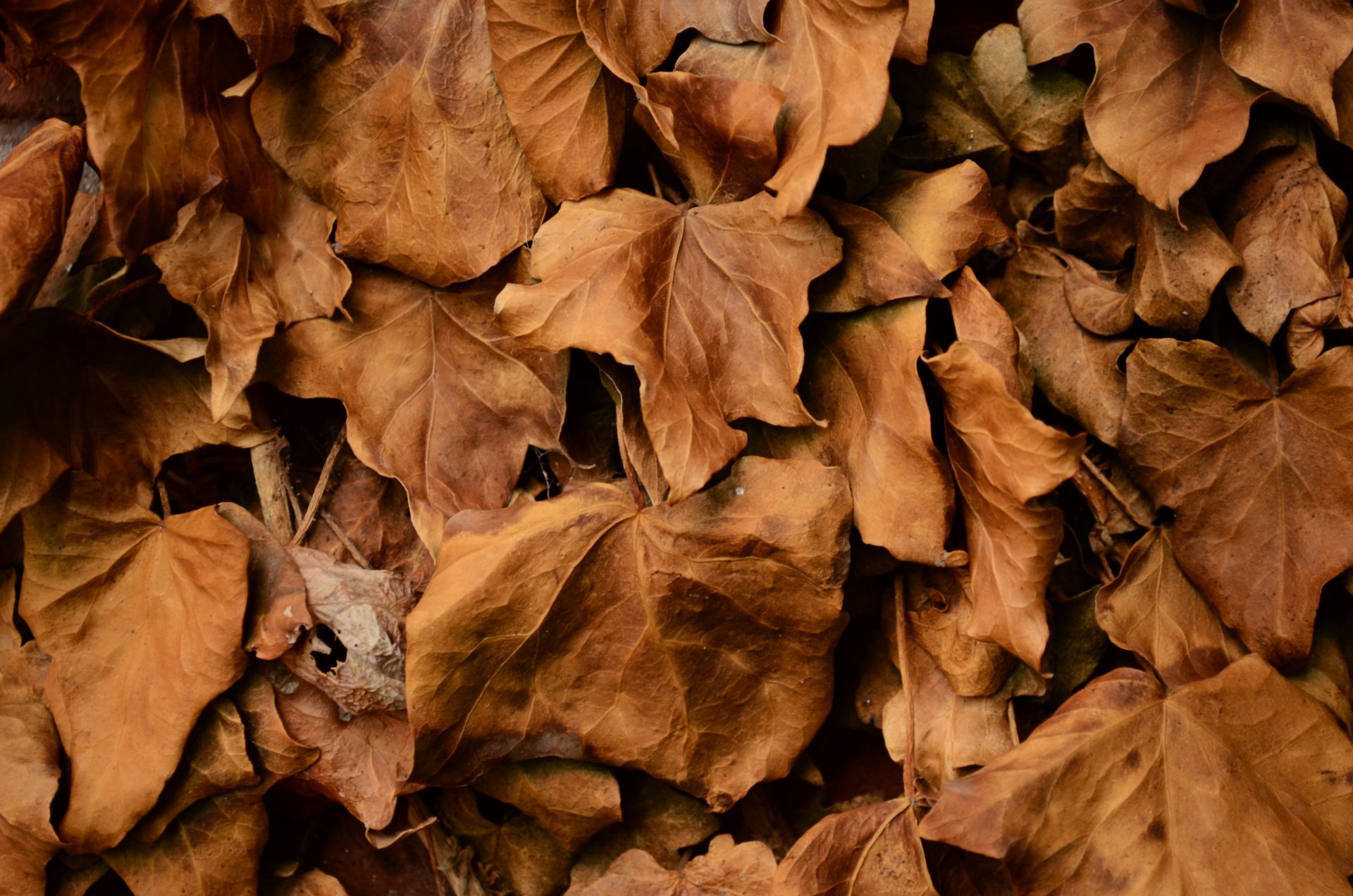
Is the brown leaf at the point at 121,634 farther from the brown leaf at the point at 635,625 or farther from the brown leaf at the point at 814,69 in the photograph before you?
the brown leaf at the point at 814,69

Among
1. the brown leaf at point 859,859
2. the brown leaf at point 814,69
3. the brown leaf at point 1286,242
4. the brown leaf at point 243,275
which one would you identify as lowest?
the brown leaf at point 859,859

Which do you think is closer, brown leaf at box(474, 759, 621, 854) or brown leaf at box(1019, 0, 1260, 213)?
brown leaf at box(1019, 0, 1260, 213)

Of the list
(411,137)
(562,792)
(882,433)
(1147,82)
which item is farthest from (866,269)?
(562,792)

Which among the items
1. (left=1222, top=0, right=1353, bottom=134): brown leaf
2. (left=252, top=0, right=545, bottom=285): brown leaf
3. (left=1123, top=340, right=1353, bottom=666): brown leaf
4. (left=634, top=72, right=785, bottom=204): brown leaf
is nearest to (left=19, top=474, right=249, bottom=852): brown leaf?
(left=252, top=0, right=545, bottom=285): brown leaf

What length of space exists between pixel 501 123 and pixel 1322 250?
1.73ft

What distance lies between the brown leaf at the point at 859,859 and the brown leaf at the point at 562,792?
131 millimetres

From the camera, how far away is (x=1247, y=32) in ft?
2.21

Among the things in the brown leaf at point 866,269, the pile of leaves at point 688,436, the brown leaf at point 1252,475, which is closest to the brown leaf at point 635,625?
the pile of leaves at point 688,436

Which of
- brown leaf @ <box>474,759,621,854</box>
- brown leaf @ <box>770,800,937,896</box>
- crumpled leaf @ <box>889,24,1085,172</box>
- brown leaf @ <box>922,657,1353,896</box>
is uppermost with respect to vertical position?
crumpled leaf @ <box>889,24,1085,172</box>

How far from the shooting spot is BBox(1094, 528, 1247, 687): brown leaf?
2.36 ft

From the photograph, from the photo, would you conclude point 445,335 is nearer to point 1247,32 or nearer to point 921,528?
point 921,528

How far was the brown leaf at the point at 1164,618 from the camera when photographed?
0.72 m

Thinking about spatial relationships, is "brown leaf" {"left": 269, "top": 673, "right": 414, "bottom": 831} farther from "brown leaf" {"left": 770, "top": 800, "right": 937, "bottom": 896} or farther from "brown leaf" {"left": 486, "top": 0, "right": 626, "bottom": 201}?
"brown leaf" {"left": 486, "top": 0, "right": 626, "bottom": 201}

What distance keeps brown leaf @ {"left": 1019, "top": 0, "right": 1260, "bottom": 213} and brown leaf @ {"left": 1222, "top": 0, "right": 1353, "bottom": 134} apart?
0.02 metres
